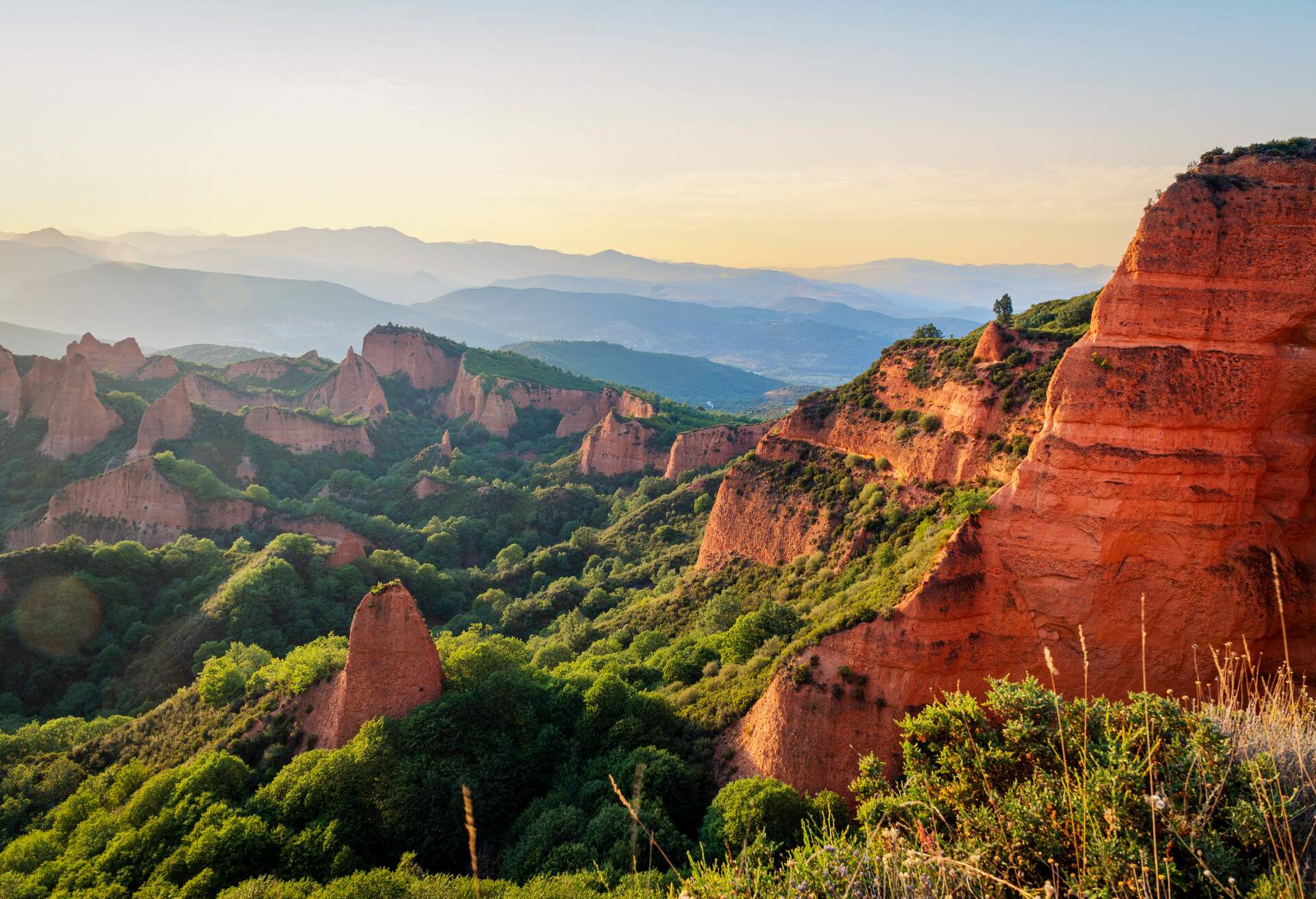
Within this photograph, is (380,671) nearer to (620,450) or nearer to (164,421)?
(620,450)

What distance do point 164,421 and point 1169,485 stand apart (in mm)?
86780

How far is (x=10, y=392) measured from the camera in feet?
242

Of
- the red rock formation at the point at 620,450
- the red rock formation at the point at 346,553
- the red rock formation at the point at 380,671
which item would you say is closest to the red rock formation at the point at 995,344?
the red rock formation at the point at 380,671

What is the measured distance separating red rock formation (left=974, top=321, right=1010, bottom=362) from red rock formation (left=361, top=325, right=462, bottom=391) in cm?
10519

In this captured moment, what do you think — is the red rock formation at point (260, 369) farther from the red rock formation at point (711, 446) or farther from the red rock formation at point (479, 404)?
the red rock formation at point (711, 446)

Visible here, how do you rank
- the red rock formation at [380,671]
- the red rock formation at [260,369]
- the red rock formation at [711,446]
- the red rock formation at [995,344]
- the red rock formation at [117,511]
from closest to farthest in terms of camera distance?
the red rock formation at [380,671]
the red rock formation at [995,344]
the red rock formation at [117,511]
the red rock formation at [711,446]
the red rock formation at [260,369]

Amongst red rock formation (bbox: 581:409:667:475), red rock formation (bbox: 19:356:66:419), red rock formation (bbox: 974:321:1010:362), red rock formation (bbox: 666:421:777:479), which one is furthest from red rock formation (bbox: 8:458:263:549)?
red rock formation (bbox: 974:321:1010:362)

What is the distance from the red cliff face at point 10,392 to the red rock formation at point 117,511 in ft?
73.5

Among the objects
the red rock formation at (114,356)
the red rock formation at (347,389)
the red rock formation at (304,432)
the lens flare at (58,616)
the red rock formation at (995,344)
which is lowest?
the lens flare at (58,616)

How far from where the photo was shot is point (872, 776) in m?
14.9

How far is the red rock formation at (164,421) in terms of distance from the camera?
239 feet

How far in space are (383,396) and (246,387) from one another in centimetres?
2196

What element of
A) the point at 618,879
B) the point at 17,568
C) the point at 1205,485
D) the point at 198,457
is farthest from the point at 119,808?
the point at 198,457

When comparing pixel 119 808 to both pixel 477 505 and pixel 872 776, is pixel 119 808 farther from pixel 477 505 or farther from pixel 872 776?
pixel 477 505
